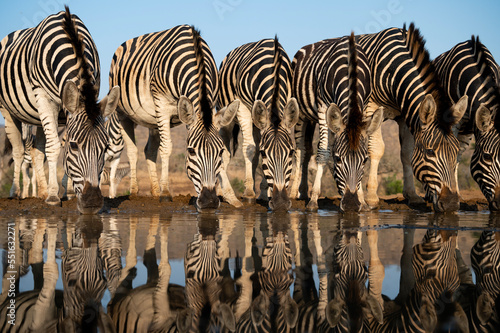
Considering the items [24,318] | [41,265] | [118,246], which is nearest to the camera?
[24,318]

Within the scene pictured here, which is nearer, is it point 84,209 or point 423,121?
point 84,209

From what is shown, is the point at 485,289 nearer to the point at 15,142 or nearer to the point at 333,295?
the point at 333,295

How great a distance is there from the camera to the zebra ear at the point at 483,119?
9.27 meters

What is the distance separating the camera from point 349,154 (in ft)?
29.4

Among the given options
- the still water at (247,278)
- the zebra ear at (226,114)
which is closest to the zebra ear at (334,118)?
the zebra ear at (226,114)

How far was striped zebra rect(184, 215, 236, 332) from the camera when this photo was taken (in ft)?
10.6

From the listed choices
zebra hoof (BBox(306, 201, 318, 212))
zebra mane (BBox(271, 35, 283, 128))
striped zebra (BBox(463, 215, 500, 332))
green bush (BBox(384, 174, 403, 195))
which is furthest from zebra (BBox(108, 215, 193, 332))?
green bush (BBox(384, 174, 403, 195))

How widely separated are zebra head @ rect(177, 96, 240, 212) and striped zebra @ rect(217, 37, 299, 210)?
0.77 metres

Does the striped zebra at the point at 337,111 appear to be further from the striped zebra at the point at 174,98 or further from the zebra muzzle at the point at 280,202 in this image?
the striped zebra at the point at 174,98

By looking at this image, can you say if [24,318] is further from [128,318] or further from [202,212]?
[202,212]

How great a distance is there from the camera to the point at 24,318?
325 cm

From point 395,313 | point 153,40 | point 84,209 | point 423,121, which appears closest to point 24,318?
point 395,313

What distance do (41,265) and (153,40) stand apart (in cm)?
815

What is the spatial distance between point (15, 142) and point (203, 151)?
5.20 m
